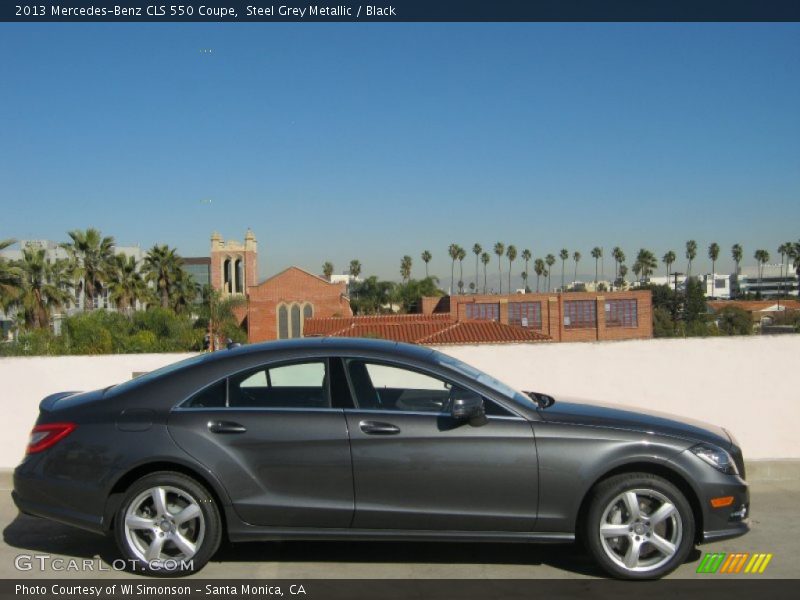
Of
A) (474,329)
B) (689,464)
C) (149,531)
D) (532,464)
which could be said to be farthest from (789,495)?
(474,329)

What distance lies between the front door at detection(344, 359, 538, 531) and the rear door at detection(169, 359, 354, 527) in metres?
0.12

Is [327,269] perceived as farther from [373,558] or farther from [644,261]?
[373,558]

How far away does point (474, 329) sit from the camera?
45375 millimetres

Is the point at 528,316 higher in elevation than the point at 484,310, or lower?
lower

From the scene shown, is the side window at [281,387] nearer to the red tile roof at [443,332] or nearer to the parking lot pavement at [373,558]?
the parking lot pavement at [373,558]

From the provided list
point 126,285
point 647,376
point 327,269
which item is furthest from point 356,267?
point 647,376

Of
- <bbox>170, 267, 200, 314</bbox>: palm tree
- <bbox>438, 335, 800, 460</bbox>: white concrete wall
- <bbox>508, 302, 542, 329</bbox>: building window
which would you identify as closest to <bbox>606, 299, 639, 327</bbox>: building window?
<bbox>508, 302, 542, 329</bbox>: building window

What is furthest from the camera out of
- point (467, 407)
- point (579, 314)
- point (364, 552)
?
point (579, 314)

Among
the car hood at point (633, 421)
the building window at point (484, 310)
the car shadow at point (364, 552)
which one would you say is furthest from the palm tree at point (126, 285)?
the car hood at point (633, 421)

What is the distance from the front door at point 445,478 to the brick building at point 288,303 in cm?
6586

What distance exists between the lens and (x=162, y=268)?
5559 centimetres

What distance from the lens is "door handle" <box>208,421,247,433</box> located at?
4.89 meters

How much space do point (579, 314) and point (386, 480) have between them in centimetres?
6513
